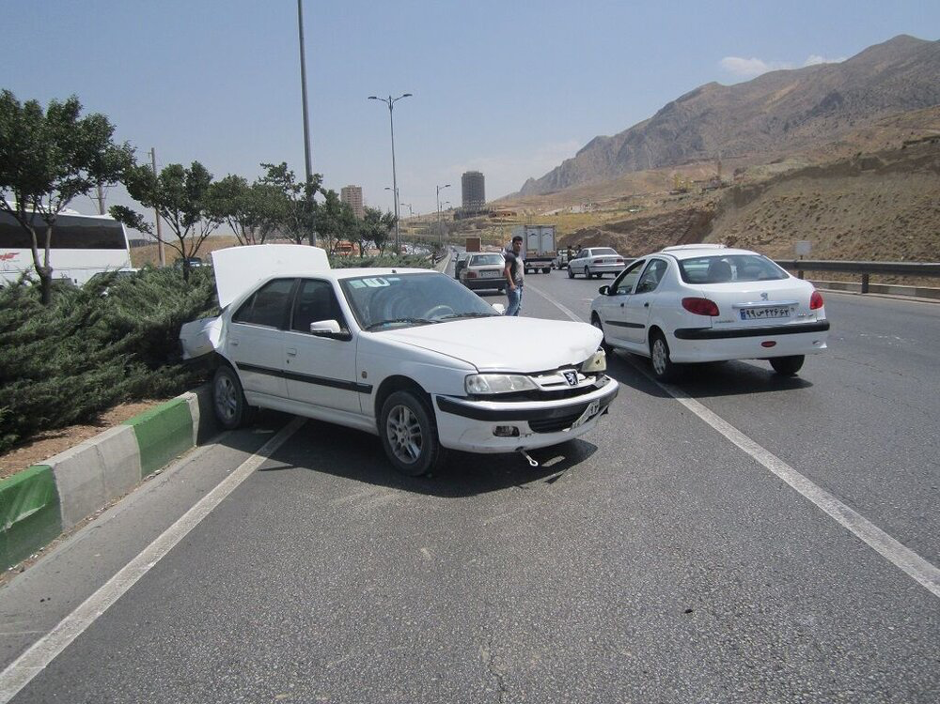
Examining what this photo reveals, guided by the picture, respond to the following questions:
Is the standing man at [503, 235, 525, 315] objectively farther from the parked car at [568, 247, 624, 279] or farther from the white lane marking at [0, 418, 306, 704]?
the parked car at [568, 247, 624, 279]

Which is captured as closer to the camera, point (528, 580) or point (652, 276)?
point (528, 580)

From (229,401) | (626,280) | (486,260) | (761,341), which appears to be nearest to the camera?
(229,401)

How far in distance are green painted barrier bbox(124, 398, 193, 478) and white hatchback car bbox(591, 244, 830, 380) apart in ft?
17.2

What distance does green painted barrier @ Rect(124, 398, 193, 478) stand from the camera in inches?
228

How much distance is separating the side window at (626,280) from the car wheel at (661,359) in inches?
49.0

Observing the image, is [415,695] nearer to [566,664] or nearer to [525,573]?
[566,664]

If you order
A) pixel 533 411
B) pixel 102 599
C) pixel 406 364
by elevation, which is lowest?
pixel 102 599

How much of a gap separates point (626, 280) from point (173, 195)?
1185 cm

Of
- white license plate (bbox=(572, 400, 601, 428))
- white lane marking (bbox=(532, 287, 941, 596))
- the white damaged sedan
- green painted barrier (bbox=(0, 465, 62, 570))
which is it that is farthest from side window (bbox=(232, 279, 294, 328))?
white lane marking (bbox=(532, 287, 941, 596))

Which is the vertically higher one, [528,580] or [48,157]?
[48,157]

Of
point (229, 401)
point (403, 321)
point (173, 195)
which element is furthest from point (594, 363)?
point (173, 195)

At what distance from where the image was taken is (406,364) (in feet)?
17.5

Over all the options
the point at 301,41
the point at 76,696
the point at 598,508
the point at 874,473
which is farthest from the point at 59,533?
the point at 301,41

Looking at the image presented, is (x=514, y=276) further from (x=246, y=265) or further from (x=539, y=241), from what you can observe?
(x=539, y=241)
